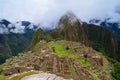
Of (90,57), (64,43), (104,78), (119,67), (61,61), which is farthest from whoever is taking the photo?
(64,43)

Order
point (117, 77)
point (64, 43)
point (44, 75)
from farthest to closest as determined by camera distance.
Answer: point (64, 43)
point (117, 77)
point (44, 75)

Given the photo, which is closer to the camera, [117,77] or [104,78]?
[104,78]

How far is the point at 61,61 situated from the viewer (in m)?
84.2

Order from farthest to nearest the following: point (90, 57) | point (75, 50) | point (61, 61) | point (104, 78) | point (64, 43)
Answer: point (64, 43) → point (75, 50) → point (90, 57) → point (104, 78) → point (61, 61)

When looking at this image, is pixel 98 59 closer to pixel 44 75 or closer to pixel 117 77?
pixel 117 77

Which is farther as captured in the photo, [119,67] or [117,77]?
[119,67]

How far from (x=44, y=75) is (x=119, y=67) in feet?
306

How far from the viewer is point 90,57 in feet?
461

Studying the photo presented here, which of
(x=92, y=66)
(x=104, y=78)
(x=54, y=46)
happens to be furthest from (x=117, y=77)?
(x=54, y=46)

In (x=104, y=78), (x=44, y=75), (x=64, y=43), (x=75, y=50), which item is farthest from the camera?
(x=64, y=43)

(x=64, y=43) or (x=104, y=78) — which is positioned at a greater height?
(x=64, y=43)

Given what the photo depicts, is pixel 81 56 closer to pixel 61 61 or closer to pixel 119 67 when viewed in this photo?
pixel 119 67

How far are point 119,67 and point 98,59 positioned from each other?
42.2 ft

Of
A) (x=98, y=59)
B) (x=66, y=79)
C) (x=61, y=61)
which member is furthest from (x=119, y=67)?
(x=66, y=79)
